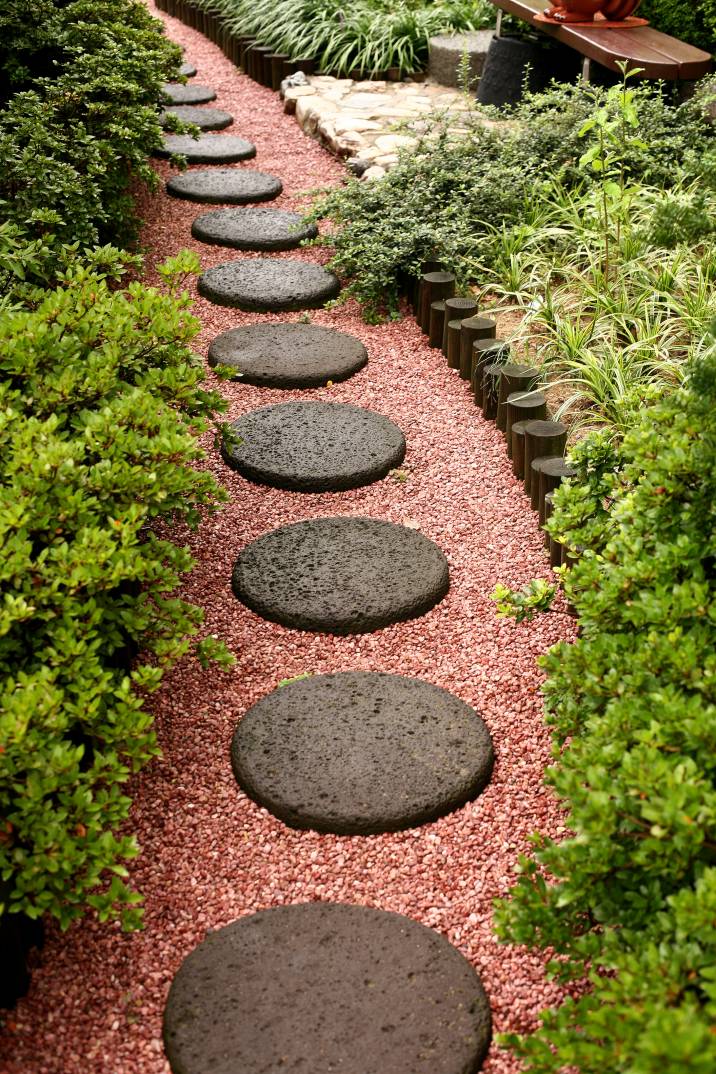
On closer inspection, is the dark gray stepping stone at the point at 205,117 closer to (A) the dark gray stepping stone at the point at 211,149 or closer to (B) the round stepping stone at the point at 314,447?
(A) the dark gray stepping stone at the point at 211,149

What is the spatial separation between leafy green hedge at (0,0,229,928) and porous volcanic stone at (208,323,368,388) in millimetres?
684

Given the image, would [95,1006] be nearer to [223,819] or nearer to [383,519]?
[223,819]

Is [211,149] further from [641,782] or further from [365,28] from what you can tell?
[641,782]

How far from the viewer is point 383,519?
3660 mm

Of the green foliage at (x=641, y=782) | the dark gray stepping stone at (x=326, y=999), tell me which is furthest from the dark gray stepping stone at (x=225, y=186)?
the dark gray stepping stone at (x=326, y=999)

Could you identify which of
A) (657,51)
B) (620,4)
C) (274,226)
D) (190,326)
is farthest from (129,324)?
(620,4)

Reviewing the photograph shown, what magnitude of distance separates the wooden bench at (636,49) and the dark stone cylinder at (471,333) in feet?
6.28

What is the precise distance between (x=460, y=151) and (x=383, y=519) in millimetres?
2929

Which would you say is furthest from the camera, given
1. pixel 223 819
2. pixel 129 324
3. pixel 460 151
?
pixel 460 151

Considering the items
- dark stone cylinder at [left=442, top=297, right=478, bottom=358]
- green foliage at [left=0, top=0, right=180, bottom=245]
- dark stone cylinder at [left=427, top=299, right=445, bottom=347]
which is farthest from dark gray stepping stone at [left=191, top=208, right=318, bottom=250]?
dark stone cylinder at [left=442, top=297, right=478, bottom=358]

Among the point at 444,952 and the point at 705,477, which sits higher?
the point at 705,477

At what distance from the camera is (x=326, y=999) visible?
6.81 feet

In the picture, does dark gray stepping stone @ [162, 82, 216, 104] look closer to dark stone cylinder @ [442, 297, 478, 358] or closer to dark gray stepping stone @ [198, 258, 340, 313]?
dark gray stepping stone @ [198, 258, 340, 313]

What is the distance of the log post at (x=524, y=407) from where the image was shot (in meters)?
3.92
